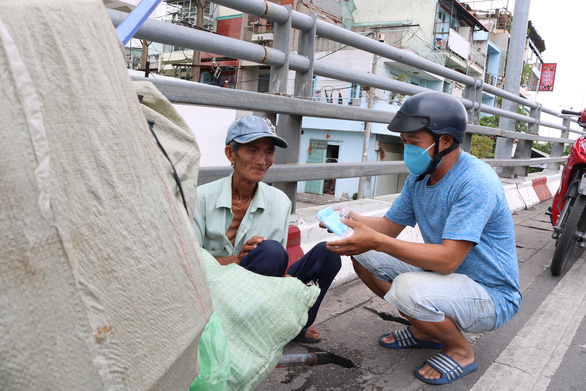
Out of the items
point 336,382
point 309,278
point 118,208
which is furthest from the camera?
point 309,278

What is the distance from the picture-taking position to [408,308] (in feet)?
7.20

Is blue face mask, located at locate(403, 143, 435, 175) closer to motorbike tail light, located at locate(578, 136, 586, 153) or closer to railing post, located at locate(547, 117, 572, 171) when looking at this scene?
motorbike tail light, located at locate(578, 136, 586, 153)

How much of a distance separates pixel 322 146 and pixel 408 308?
23331 mm

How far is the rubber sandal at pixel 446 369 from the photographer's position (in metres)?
2.20

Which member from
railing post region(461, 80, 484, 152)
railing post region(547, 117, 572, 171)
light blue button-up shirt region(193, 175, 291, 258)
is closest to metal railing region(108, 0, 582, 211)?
light blue button-up shirt region(193, 175, 291, 258)

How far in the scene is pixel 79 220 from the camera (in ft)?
2.41

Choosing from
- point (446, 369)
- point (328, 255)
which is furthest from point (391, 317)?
point (328, 255)

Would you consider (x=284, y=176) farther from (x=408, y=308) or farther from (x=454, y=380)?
(x=454, y=380)

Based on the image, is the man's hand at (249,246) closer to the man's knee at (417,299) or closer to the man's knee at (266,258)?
the man's knee at (266,258)

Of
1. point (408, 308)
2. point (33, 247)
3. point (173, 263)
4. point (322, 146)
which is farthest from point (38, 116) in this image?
point (322, 146)

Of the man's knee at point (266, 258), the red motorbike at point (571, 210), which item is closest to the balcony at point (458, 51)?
the red motorbike at point (571, 210)

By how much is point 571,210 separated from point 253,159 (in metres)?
3.16

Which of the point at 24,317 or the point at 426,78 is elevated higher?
the point at 426,78

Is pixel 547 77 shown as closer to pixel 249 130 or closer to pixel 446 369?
pixel 446 369
